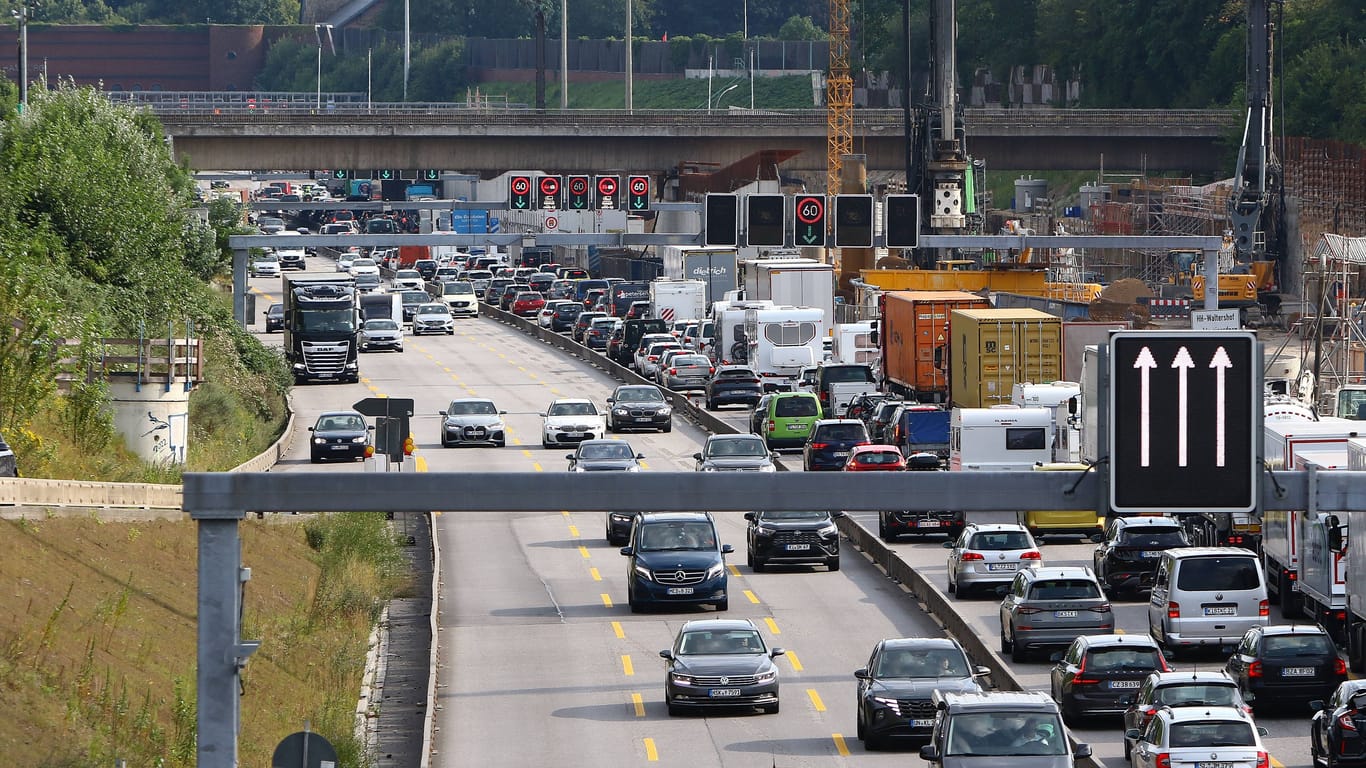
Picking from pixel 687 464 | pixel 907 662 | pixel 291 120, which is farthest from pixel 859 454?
pixel 291 120

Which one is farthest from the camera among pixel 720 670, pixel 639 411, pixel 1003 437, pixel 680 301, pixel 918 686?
pixel 680 301

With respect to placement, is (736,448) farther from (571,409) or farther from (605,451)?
(571,409)

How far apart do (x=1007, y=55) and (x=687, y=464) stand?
11104 cm

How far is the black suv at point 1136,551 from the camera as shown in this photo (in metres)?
36.6

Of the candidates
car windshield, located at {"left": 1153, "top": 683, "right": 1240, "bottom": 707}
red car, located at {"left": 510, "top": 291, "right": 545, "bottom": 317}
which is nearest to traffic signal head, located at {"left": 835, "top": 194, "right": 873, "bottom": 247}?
car windshield, located at {"left": 1153, "top": 683, "right": 1240, "bottom": 707}

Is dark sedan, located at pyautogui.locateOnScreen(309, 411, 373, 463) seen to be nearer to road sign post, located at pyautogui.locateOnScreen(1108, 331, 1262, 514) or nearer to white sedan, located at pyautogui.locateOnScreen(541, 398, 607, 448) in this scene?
white sedan, located at pyautogui.locateOnScreen(541, 398, 607, 448)

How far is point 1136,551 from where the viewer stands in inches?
1444

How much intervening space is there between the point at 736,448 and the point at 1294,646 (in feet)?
69.7

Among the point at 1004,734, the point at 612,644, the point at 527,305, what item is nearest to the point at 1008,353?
the point at 612,644

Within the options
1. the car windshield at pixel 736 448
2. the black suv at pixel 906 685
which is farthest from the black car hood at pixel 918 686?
the car windshield at pixel 736 448

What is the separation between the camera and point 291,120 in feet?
326

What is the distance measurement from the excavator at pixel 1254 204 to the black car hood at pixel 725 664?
6036cm

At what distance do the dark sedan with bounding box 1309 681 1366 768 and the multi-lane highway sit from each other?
97 centimetres

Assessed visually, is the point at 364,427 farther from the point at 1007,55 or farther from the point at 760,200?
the point at 1007,55
